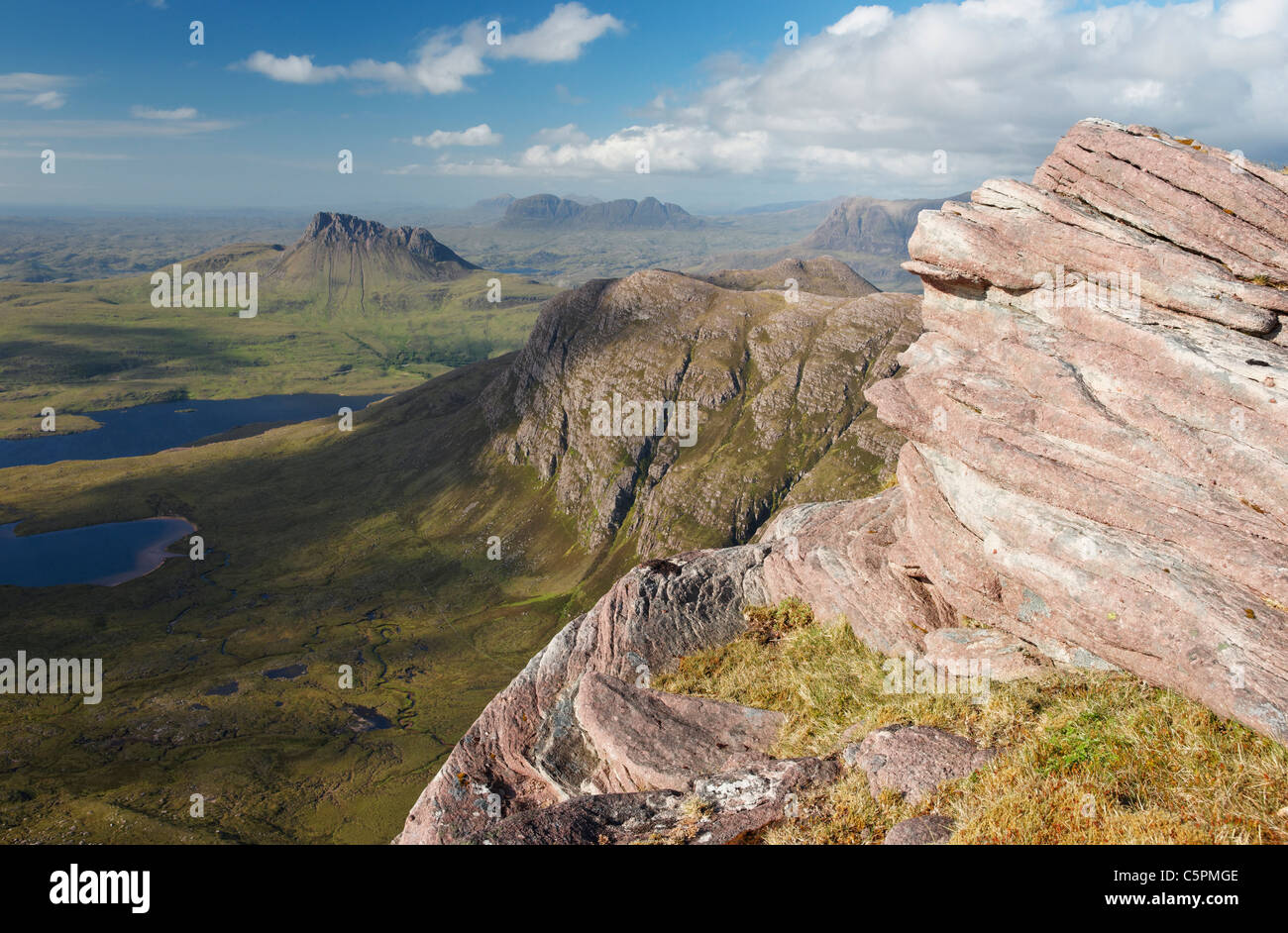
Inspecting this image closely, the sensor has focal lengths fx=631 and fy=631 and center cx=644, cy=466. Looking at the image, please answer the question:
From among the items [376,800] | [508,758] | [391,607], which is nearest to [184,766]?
[376,800]

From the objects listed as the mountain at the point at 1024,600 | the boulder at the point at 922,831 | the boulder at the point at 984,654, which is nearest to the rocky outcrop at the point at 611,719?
the mountain at the point at 1024,600

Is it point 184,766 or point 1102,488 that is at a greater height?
point 1102,488

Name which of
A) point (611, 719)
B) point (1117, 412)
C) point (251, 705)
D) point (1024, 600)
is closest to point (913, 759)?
point (1024, 600)

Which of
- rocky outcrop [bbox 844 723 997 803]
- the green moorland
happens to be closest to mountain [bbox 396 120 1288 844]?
rocky outcrop [bbox 844 723 997 803]

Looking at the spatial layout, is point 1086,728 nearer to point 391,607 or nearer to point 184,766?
point 184,766

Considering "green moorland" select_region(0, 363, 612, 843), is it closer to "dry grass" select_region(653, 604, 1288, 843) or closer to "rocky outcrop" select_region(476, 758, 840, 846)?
"rocky outcrop" select_region(476, 758, 840, 846)

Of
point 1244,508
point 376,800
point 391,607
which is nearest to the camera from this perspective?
point 1244,508
